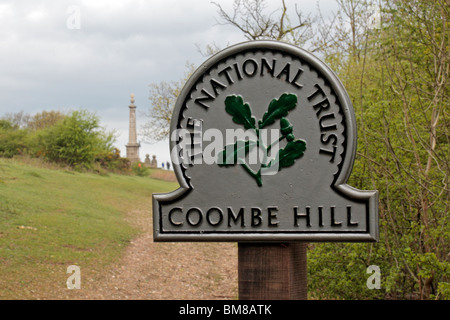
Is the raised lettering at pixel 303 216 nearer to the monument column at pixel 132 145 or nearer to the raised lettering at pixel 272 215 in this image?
the raised lettering at pixel 272 215

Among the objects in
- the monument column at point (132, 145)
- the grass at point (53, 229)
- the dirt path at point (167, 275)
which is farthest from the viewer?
the monument column at point (132, 145)

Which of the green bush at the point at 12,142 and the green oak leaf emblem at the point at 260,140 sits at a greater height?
the green bush at the point at 12,142

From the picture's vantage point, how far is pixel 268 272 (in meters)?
3.15

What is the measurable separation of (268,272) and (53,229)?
517 inches

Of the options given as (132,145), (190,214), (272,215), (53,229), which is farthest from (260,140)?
(132,145)

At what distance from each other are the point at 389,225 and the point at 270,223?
4653 mm

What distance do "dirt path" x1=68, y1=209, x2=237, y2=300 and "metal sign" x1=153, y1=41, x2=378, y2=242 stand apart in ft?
28.8

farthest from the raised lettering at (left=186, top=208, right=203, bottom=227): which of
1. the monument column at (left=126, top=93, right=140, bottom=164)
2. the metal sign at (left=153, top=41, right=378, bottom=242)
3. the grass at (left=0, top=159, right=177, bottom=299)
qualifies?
the monument column at (left=126, top=93, right=140, bottom=164)

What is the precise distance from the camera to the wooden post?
312 centimetres

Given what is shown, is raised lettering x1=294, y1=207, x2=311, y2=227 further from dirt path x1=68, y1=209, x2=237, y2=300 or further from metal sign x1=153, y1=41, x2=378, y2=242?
dirt path x1=68, y1=209, x2=237, y2=300

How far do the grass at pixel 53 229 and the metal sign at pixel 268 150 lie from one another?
824 cm

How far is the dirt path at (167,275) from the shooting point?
39.0 ft

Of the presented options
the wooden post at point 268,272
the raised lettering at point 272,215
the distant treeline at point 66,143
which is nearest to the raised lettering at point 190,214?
the wooden post at point 268,272

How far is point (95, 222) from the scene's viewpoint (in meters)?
17.4
